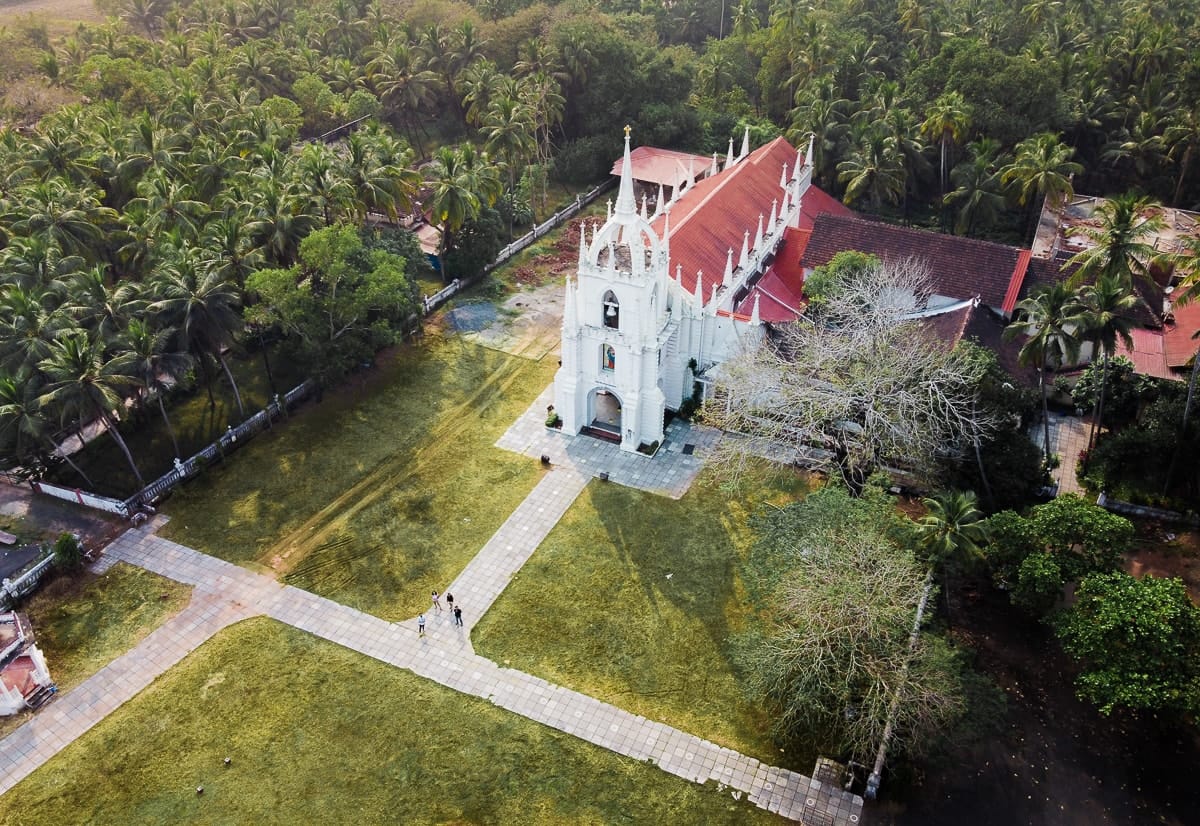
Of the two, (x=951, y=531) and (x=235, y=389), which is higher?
(x=951, y=531)

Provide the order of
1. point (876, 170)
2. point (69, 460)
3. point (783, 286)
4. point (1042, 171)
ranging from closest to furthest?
point (69, 460) → point (783, 286) → point (1042, 171) → point (876, 170)

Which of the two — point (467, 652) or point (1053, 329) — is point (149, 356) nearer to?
point (467, 652)

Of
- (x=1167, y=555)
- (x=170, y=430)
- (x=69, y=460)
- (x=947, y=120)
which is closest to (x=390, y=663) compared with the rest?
(x=170, y=430)

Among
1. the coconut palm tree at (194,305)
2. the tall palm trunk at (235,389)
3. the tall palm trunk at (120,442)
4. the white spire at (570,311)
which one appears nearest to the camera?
the tall palm trunk at (120,442)

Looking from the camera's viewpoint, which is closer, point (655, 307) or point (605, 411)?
point (655, 307)

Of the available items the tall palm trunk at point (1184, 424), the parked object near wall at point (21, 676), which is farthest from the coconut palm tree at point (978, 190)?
the parked object near wall at point (21, 676)

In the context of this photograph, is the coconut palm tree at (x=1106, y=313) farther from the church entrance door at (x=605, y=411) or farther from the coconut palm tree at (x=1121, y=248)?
the church entrance door at (x=605, y=411)

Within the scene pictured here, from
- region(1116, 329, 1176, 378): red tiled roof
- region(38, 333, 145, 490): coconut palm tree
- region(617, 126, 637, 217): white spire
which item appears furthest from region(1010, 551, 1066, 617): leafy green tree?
region(38, 333, 145, 490): coconut palm tree

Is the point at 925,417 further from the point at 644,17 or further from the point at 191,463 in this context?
the point at 644,17
